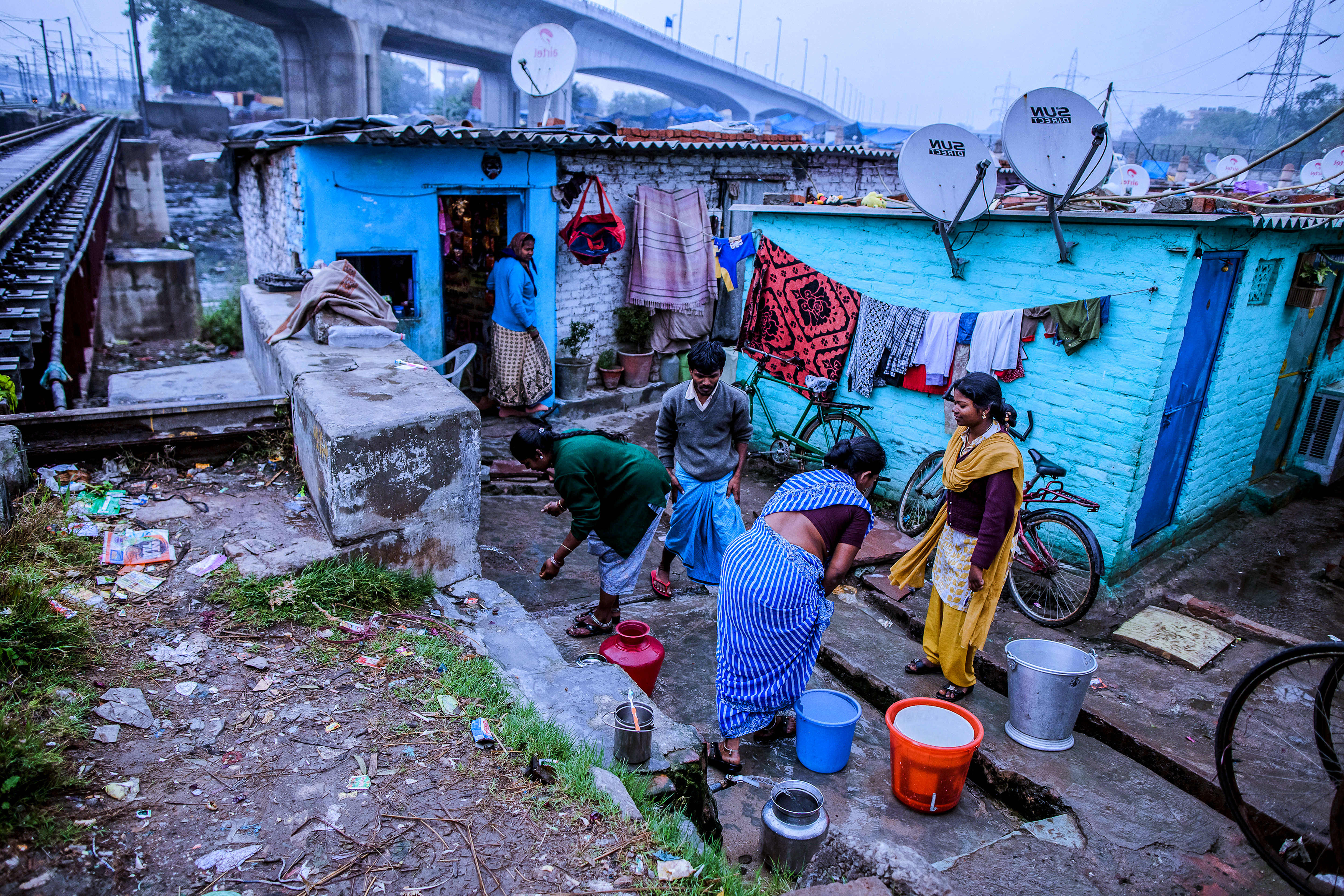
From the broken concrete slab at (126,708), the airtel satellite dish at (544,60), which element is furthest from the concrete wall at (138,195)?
the broken concrete slab at (126,708)

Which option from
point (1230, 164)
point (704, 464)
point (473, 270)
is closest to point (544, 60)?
point (473, 270)

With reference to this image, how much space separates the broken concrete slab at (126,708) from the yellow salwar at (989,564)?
370 cm

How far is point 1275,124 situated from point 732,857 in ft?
171

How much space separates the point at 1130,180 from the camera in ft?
38.0

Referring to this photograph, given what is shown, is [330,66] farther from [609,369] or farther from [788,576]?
[788,576]

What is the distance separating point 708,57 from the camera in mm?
36438

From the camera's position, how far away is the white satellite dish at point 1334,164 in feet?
32.0

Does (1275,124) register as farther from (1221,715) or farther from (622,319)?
(1221,715)

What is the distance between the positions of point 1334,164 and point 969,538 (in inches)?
402

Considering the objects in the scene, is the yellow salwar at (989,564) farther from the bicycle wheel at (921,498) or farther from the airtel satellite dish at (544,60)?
the airtel satellite dish at (544,60)

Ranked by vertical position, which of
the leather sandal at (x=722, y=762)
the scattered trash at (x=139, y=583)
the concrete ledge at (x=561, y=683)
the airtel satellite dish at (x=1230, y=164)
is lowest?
the leather sandal at (x=722, y=762)

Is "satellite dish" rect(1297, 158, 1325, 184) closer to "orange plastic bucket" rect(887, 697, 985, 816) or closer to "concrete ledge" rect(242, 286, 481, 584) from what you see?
"orange plastic bucket" rect(887, 697, 985, 816)

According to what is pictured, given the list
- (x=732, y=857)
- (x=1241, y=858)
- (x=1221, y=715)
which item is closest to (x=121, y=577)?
(x=732, y=857)

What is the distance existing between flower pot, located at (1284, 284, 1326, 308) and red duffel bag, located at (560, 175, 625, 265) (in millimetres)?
6775
